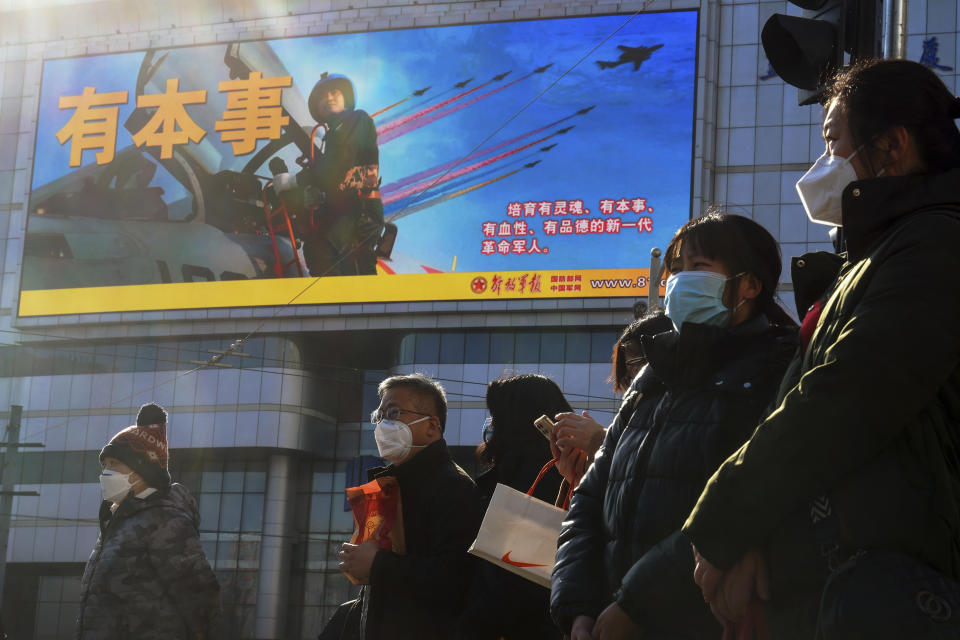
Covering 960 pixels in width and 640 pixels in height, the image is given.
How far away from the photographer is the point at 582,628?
105 inches

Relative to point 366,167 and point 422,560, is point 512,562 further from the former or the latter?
point 366,167

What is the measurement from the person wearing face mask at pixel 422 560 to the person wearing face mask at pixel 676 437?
4.13 feet

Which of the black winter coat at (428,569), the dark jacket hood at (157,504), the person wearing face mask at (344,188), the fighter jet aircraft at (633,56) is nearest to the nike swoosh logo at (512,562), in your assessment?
the black winter coat at (428,569)

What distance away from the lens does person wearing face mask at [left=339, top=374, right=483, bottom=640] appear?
4.11m

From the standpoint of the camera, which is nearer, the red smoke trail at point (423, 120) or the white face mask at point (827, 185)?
the white face mask at point (827, 185)

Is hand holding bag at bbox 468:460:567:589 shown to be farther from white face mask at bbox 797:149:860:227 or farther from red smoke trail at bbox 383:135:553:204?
red smoke trail at bbox 383:135:553:204

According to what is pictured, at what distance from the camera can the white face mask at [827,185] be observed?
232cm

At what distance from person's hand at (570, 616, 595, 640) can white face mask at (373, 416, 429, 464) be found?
6.43 ft

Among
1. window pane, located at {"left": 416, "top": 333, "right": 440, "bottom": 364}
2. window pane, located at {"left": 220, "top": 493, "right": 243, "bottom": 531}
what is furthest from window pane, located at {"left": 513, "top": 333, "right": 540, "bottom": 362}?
window pane, located at {"left": 220, "top": 493, "right": 243, "bottom": 531}

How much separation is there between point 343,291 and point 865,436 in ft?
84.9

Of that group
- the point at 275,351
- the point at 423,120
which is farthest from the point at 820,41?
the point at 275,351

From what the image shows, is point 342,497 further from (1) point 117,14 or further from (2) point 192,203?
(1) point 117,14

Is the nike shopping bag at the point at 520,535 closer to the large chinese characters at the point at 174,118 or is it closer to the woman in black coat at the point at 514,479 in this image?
the woman in black coat at the point at 514,479

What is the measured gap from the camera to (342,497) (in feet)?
97.2
